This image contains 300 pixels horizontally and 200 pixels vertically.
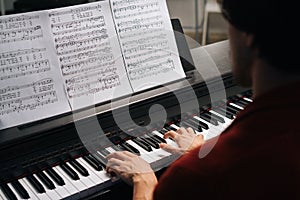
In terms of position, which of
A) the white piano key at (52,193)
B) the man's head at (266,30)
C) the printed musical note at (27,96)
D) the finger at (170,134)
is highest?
the man's head at (266,30)

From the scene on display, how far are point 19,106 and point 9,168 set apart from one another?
195 millimetres

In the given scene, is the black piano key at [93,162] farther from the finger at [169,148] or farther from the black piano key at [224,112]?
the black piano key at [224,112]

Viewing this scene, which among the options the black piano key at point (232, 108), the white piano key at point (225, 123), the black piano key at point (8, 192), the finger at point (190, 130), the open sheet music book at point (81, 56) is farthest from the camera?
the black piano key at point (232, 108)

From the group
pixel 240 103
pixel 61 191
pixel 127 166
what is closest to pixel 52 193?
pixel 61 191

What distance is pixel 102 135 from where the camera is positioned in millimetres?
1521

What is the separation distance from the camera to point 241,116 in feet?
2.77

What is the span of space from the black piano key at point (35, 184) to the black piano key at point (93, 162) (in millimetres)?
184

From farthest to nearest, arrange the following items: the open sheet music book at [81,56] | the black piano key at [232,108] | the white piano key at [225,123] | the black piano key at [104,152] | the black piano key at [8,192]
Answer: the black piano key at [232,108]
the white piano key at [225,123]
the black piano key at [104,152]
the open sheet music book at [81,56]
the black piano key at [8,192]

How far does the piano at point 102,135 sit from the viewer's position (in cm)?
135

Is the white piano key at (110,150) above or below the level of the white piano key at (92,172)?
above

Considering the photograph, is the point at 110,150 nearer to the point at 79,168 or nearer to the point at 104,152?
the point at 104,152

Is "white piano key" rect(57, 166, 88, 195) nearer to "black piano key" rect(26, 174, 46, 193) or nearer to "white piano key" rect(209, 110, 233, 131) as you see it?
"black piano key" rect(26, 174, 46, 193)

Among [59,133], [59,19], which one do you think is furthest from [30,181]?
[59,19]

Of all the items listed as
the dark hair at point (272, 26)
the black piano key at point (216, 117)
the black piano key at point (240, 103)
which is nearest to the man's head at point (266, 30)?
the dark hair at point (272, 26)
